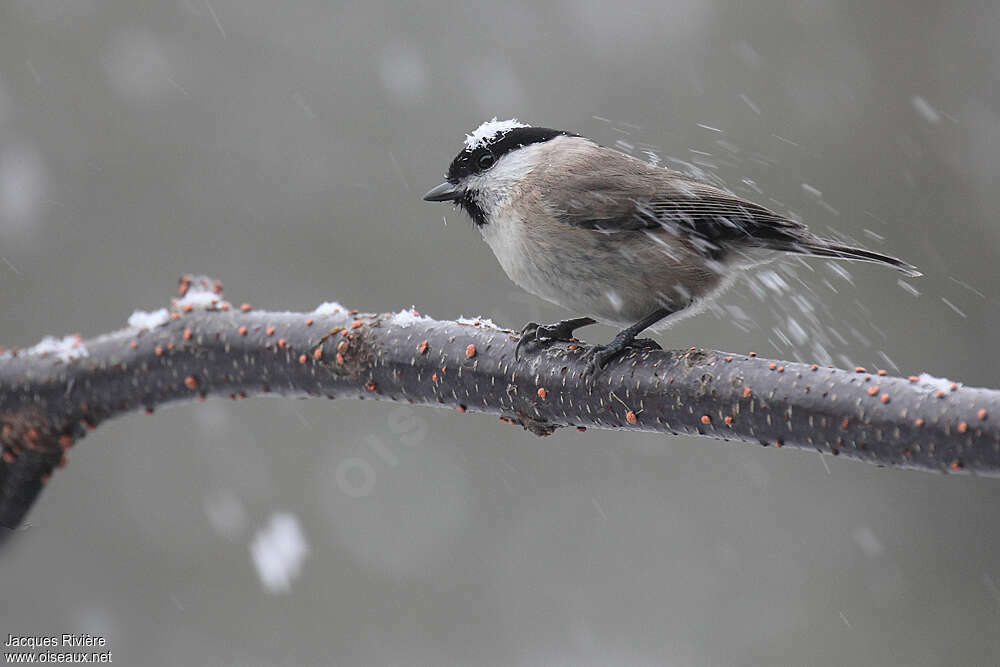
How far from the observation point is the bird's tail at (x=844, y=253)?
3.01 meters

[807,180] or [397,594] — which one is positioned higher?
[807,180]

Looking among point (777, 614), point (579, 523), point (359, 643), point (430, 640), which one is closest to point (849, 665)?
point (777, 614)

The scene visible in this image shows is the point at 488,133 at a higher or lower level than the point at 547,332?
higher

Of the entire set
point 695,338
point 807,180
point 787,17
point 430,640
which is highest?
point 787,17

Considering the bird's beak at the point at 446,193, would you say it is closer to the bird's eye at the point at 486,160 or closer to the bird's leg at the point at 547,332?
the bird's eye at the point at 486,160

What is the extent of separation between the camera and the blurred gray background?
21.2ft

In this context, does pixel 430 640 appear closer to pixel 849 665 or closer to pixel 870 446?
pixel 849 665

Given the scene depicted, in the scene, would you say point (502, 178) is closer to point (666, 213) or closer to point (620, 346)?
point (666, 213)

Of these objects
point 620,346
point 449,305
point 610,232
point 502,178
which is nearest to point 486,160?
point 502,178

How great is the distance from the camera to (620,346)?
267 cm

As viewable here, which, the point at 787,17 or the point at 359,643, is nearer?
the point at 359,643

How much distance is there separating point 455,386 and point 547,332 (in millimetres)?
534

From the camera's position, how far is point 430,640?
711 centimetres

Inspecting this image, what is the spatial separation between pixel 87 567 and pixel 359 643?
2.14 meters
